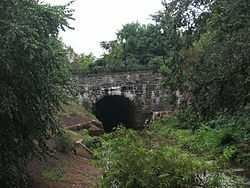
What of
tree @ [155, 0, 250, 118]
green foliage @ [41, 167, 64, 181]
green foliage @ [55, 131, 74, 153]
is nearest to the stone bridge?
green foliage @ [55, 131, 74, 153]

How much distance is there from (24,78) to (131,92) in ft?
81.6

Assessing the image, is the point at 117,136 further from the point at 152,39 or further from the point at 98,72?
the point at 152,39

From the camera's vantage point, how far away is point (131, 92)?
113 ft

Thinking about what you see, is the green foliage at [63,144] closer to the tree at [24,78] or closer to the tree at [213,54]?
the tree at [213,54]

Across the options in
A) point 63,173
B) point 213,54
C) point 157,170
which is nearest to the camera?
point 157,170

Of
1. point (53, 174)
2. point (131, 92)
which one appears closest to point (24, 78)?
point (53, 174)

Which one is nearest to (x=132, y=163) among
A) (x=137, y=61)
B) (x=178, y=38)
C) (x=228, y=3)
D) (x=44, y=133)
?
(x=44, y=133)

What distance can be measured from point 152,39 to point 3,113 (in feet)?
135

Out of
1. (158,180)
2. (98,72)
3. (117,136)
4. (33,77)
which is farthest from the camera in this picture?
(98,72)

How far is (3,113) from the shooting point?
9188 millimetres

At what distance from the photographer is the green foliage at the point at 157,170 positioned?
24.8 feet

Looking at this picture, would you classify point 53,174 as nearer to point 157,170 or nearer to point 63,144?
point 63,144

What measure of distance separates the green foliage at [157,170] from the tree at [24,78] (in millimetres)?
2301

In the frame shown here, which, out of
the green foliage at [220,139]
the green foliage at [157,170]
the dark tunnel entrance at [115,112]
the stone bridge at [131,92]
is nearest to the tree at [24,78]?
the green foliage at [157,170]
